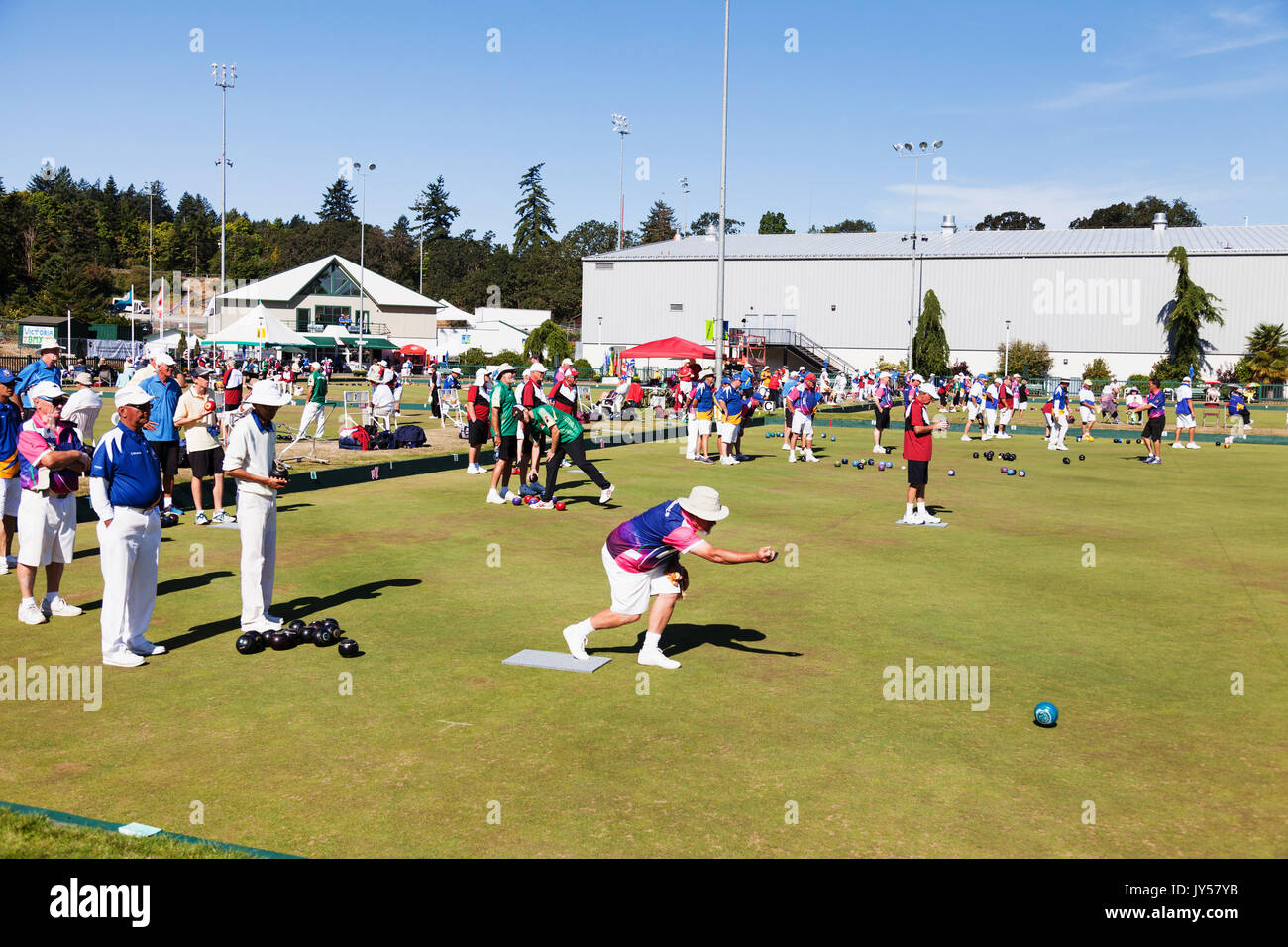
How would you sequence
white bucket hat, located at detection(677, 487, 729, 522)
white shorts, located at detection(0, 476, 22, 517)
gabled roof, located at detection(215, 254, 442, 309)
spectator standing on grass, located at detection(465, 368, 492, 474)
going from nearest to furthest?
white bucket hat, located at detection(677, 487, 729, 522), white shorts, located at detection(0, 476, 22, 517), spectator standing on grass, located at detection(465, 368, 492, 474), gabled roof, located at detection(215, 254, 442, 309)

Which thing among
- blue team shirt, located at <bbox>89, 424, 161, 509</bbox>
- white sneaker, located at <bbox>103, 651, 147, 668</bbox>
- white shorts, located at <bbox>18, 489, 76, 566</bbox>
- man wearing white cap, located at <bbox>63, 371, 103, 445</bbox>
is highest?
man wearing white cap, located at <bbox>63, 371, 103, 445</bbox>

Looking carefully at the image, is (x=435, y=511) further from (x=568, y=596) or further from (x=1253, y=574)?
(x=1253, y=574)

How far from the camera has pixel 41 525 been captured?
8945 mm

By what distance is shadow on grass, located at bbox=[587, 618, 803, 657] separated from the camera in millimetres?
8820

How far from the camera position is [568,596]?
1066 cm

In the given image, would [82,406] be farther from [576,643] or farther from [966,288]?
[966,288]

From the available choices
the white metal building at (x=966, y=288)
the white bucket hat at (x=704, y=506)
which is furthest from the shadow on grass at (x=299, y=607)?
the white metal building at (x=966, y=288)

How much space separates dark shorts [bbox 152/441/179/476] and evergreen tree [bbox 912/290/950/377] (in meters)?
63.6

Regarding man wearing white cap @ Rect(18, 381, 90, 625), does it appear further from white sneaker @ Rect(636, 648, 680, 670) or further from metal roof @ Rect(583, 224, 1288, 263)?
metal roof @ Rect(583, 224, 1288, 263)

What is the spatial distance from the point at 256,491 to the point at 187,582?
285 cm

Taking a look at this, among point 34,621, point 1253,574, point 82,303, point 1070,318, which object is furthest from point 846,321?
point 34,621

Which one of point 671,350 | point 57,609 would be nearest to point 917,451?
point 57,609

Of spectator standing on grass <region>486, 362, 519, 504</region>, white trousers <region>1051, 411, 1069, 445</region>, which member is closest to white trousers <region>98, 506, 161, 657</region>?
spectator standing on grass <region>486, 362, 519, 504</region>
